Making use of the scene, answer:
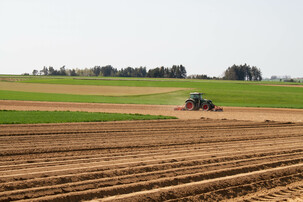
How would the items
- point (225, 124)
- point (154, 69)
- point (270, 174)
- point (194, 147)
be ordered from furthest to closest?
point (154, 69) < point (225, 124) < point (194, 147) < point (270, 174)

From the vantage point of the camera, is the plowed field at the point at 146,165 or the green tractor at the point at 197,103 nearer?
the plowed field at the point at 146,165

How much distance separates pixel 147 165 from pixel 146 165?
3 centimetres

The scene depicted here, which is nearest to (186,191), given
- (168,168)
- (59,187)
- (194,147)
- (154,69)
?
(168,168)

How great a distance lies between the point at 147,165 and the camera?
9.76m

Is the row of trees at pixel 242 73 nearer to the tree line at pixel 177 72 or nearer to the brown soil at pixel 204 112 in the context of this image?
the tree line at pixel 177 72

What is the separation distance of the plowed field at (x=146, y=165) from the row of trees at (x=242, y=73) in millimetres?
122626

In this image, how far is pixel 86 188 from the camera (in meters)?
7.75

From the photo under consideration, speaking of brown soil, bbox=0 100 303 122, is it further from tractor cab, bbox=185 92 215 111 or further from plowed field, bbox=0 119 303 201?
plowed field, bbox=0 119 303 201

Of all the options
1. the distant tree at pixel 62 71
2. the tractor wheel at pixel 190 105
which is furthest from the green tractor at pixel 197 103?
the distant tree at pixel 62 71

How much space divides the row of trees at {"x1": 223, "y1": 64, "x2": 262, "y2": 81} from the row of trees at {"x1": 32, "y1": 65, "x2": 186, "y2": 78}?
16480mm

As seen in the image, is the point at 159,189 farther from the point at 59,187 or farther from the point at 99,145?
the point at 99,145

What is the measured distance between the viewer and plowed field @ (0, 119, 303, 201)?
7.68 meters

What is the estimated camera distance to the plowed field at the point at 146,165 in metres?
7.68

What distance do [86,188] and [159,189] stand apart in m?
1.46
